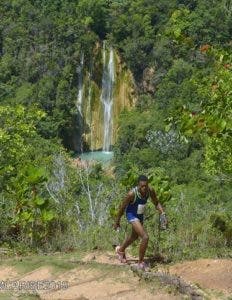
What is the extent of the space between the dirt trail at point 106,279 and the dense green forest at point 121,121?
62 centimetres

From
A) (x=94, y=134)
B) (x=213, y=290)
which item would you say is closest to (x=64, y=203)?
(x=213, y=290)

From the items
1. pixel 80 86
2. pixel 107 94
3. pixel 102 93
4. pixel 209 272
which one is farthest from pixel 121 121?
pixel 209 272

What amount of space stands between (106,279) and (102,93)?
126ft

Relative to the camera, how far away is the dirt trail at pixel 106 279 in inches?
221

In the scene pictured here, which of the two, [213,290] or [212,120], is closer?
[212,120]

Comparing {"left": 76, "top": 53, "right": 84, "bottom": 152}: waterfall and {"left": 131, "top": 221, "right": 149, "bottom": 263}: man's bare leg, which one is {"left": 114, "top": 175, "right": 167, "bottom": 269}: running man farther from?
{"left": 76, "top": 53, "right": 84, "bottom": 152}: waterfall

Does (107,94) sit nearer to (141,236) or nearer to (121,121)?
(121,121)

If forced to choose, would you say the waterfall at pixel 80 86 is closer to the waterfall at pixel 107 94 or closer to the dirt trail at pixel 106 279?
the waterfall at pixel 107 94

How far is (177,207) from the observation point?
27.9 ft

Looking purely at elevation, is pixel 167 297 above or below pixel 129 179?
below

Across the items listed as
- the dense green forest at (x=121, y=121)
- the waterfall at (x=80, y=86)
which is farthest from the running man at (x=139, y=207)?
the waterfall at (x=80, y=86)

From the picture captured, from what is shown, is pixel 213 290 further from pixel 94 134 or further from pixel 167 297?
pixel 94 134

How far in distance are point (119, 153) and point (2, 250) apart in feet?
95.1

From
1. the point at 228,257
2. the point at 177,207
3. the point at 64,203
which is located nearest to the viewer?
the point at 228,257
